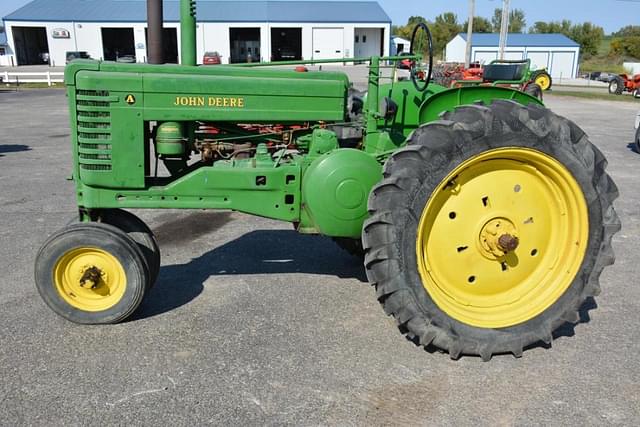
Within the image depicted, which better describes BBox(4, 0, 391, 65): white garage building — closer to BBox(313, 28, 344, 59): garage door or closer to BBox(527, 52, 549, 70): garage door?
BBox(313, 28, 344, 59): garage door

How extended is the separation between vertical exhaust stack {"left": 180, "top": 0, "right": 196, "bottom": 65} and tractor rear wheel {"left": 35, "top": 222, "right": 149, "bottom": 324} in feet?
4.48

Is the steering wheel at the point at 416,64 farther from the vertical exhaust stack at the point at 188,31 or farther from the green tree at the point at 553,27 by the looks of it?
the green tree at the point at 553,27

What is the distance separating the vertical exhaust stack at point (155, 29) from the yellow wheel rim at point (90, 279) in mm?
1960

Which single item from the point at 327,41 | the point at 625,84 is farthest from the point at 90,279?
the point at 327,41

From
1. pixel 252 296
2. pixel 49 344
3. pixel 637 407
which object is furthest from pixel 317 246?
pixel 637 407

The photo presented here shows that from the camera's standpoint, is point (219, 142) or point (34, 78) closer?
point (219, 142)

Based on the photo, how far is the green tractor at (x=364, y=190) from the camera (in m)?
3.32

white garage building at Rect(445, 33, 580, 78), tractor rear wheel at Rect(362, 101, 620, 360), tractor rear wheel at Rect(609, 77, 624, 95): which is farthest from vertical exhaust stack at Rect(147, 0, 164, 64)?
white garage building at Rect(445, 33, 580, 78)

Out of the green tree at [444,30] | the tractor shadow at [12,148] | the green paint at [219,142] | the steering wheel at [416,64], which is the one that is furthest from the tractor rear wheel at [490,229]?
the green tree at [444,30]

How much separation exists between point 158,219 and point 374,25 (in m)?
47.9

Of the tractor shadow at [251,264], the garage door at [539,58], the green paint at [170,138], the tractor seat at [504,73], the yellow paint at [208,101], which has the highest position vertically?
the garage door at [539,58]

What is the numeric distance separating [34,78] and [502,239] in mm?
34123

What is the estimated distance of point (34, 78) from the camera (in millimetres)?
32125

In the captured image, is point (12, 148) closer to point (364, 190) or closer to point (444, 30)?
point (364, 190)
